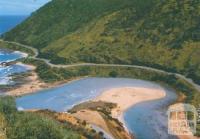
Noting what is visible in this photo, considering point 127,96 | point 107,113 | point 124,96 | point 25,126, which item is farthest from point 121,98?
point 25,126

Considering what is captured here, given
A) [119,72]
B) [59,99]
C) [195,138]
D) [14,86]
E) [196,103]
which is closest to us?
[195,138]

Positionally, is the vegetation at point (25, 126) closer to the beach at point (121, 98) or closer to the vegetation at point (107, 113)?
the vegetation at point (107, 113)

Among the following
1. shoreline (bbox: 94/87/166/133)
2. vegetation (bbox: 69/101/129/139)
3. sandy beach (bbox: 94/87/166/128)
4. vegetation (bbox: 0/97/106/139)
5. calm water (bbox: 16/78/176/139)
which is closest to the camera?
vegetation (bbox: 0/97/106/139)

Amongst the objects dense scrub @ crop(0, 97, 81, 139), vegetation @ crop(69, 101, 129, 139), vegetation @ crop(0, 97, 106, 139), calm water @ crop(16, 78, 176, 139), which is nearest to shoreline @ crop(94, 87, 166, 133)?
calm water @ crop(16, 78, 176, 139)

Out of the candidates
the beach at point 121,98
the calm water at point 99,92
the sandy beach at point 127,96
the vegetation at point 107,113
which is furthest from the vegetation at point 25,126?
the sandy beach at point 127,96

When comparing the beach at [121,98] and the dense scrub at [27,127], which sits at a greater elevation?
the dense scrub at [27,127]

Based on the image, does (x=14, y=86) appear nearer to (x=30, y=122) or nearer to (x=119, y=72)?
(x=119, y=72)

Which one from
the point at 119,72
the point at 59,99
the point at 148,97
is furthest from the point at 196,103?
the point at 119,72

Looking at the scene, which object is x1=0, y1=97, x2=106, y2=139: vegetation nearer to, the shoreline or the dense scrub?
the dense scrub

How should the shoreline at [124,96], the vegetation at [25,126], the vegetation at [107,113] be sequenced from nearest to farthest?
the vegetation at [25,126]
the vegetation at [107,113]
the shoreline at [124,96]
